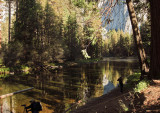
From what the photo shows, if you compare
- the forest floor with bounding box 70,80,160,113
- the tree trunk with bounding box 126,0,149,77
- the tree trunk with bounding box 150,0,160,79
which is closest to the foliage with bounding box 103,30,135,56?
the tree trunk with bounding box 126,0,149,77

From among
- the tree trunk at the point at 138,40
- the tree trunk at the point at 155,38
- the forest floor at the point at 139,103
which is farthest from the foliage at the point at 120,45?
the forest floor at the point at 139,103

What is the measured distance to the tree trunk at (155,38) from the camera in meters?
7.09

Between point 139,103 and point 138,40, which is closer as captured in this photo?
point 139,103

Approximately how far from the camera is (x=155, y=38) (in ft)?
24.3

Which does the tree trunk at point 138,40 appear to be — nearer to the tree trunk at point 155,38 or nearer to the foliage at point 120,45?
the tree trunk at point 155,38

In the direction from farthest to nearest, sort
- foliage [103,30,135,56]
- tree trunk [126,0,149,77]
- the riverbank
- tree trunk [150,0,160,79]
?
foliage [103,30,135,56] → tree trunk [126,0,149,77] → tree trunk [150,0,160,79] → the riverbank

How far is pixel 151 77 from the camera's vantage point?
8.45m

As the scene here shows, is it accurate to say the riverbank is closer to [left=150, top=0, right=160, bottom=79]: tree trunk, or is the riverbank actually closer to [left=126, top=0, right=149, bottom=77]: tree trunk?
[left=150, top=0, right=160, bottom=79]: tree trunk

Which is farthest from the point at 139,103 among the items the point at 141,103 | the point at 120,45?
the point at 120,45

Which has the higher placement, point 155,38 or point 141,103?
point 155,38

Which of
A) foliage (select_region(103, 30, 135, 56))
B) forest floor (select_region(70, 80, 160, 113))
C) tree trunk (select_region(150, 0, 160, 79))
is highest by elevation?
foliage (select_region(103, 30, 135, 56))

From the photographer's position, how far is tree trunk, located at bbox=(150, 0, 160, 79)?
7.09 m

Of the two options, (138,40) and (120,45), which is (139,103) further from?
(120,45)

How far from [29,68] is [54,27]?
14.8 metres
